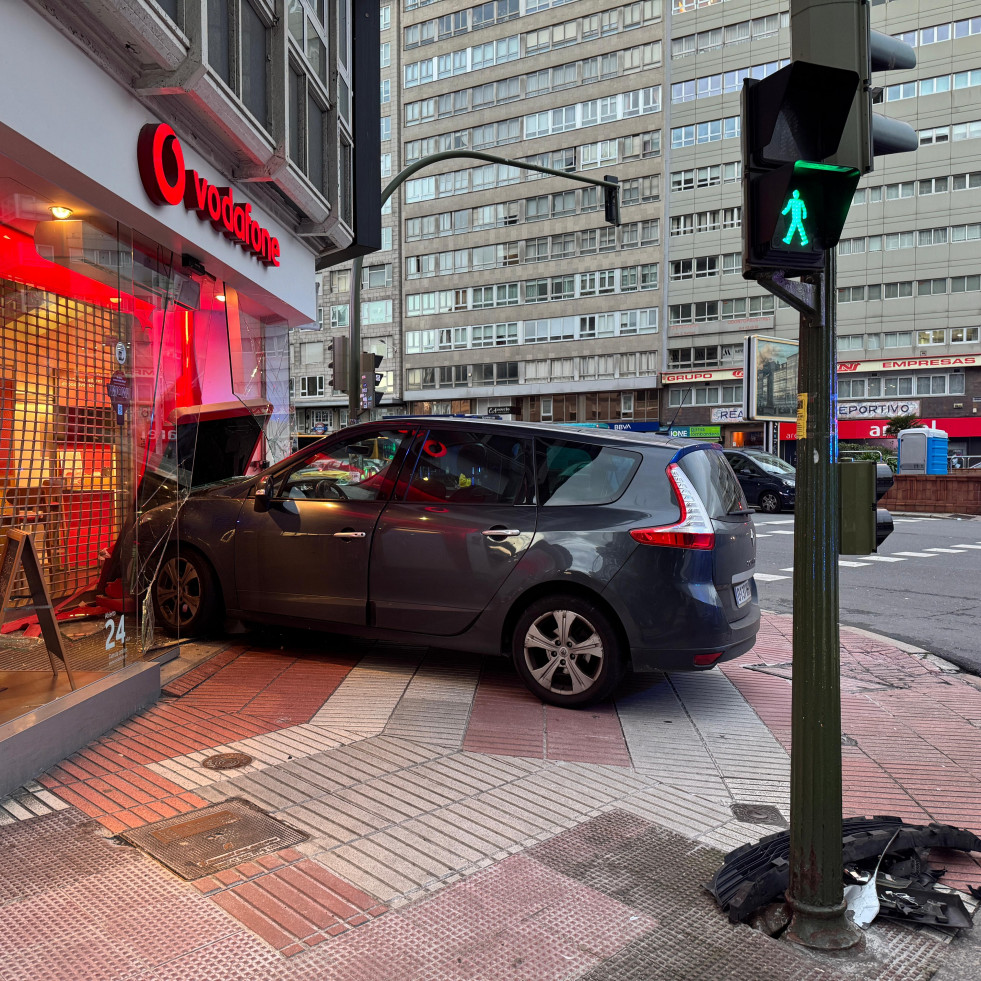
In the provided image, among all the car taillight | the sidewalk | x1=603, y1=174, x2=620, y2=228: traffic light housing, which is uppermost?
x1=603, y1=174, x2=620, y2=228: traffic light housing

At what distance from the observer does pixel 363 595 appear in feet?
A: 19.8

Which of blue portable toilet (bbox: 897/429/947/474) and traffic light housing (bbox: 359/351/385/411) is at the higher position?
traffic light housing (bbox: 359/351/385/411)

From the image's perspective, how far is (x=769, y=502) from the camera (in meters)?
24.8

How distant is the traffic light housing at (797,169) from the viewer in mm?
2592

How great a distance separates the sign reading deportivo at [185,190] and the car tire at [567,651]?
4320 millimetres

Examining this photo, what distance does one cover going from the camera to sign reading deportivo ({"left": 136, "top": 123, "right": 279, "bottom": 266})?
6816 millimetres

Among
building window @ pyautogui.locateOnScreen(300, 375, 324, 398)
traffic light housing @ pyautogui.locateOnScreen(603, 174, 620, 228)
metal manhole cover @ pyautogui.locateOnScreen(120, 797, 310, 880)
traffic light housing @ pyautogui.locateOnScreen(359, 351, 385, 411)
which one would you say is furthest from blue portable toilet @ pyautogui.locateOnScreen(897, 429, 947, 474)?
building window @ pyautogui.locateOnScreen(300, 375, 324, 398)

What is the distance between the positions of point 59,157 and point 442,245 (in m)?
60.7

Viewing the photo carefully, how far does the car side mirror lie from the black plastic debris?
4.16m

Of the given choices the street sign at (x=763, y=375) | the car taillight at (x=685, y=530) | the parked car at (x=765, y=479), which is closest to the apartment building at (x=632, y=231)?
the street sign at (x=763, y=375)

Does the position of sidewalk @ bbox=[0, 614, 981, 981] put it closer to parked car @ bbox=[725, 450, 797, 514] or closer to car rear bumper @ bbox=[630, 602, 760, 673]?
car rear bumper @ bbox=[630, 602, 760, 673]

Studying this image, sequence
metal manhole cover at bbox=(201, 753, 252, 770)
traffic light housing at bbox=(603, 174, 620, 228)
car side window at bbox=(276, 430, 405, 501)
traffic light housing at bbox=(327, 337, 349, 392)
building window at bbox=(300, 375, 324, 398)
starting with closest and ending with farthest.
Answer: metal manhole cover at bbox=(201, 753, 252, 770) < car side window at bbox=(276, 430, 405, 501) < traffic light housing at bbox=(327, 337, 349, 392) < traffic light housing at bbox=(603, 174, 620, 228) < building window at bbox=(300, 375, 324, 398)

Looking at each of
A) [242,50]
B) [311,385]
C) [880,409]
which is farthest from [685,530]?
[311,385]

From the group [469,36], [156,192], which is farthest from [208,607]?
[469,36]
